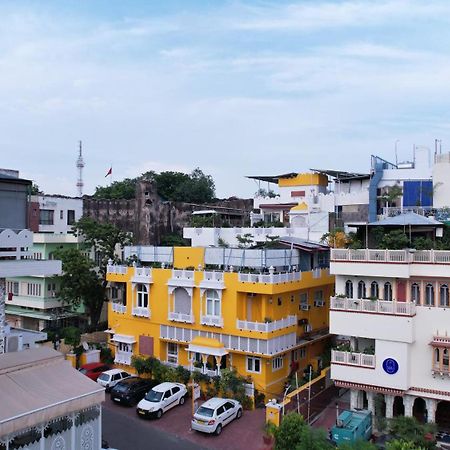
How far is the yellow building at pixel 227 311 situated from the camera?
2244 centimetres

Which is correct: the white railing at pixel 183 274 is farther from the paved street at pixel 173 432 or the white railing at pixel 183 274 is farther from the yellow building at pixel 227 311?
the paved street at pixel 173 432

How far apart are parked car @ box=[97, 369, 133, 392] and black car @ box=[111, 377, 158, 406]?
1.01 metres

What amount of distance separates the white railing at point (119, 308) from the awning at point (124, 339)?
121cm

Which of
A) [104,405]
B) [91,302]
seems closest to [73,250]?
[91,302]

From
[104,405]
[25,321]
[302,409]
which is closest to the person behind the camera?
[302,409]

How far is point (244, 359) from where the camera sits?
22.8 metres

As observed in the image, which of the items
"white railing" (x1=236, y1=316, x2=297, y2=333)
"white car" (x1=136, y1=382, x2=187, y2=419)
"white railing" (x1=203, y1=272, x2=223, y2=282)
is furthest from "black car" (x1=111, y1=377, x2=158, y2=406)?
"white railing" (x1=203, y1=272, x2=223, y2=282)

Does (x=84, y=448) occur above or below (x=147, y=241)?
below

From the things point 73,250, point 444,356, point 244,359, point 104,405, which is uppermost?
point 73,250

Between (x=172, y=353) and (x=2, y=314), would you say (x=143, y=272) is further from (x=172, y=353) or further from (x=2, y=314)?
(x=2, y=314)

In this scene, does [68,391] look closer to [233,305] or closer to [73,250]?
[233,305]

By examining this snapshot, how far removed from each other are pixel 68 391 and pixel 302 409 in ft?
32.5

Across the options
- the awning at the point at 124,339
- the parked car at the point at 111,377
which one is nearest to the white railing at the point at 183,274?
the awning at the point at 124,339

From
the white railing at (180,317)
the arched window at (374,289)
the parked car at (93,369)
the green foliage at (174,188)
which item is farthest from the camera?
the green foliage at (174,188)
